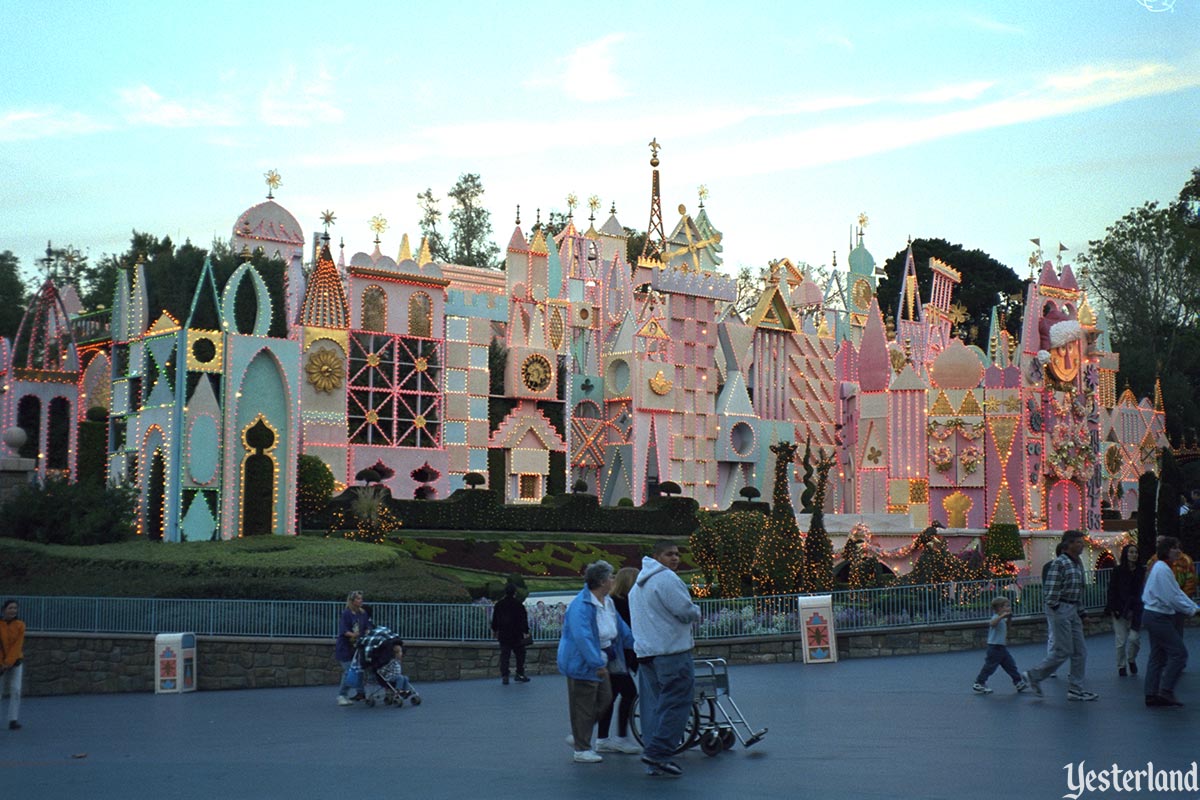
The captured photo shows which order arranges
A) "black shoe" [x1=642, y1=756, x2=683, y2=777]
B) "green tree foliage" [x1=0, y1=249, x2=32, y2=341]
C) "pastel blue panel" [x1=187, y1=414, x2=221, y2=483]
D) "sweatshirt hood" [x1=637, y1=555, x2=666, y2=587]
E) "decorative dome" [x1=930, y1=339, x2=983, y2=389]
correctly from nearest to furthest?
"black shoe" [x1=642, y1=756, x2=683, y2=777] < "sweatshirt hood" [x1=637, y1=555, x2=666, y2=587] < "pastel blue panel" [x1=187, y1=414, x2=221, y2=483] < "decorative dome" [x1=930, y1=339, x2=983, y2=389] < "green tree foliage" [x1=0, y1=249, x2=32, y2=341]

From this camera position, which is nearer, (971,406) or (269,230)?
(971,406)

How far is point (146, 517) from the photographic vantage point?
123 feet

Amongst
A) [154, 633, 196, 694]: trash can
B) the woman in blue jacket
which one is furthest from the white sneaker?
[154, 633, 196, 694]: trash can

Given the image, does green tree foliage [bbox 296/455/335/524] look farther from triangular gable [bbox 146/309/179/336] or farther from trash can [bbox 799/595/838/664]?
trash can [bbox 799/595/838/664]

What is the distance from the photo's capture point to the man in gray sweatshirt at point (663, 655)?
10703 millimetres

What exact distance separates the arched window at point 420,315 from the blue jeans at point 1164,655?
3663 centimetres

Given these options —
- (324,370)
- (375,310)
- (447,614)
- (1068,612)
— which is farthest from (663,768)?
(375,310)

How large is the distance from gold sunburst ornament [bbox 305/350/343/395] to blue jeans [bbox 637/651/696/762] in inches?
1382

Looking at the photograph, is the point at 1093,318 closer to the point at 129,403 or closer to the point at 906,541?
the point at 906,541

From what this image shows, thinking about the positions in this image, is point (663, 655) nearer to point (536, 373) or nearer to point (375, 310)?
point (375, 310)

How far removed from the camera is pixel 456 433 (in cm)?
5019

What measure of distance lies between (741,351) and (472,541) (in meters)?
23.2

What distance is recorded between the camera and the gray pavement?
9.91m

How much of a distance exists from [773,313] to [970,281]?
2738 centimetres
